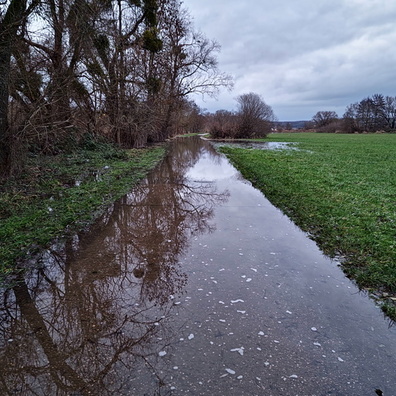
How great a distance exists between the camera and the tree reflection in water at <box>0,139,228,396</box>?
2262 mm

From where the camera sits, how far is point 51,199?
6.96 m

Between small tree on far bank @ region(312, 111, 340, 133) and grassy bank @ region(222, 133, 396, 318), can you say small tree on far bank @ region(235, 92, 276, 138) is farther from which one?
small tree on far bank @ region(312, 111, 340, 133)

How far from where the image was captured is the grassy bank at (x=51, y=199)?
4.68 meters

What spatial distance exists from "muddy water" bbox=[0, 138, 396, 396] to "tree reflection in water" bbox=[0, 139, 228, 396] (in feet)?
0.03

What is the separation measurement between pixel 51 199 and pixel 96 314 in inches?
188

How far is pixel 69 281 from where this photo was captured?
3.62m

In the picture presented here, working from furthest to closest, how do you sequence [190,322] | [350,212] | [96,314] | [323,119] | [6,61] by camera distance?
[323,119] < [6,61] < [350,212] < [96,314] < [190,322]

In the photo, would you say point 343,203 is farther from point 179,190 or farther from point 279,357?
point 279,357

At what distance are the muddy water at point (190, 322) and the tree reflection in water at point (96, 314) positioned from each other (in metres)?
0.01

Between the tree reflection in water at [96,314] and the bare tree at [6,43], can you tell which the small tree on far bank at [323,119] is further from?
the tree reflection in water at [96,314]

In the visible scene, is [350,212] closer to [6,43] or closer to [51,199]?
[51,199]

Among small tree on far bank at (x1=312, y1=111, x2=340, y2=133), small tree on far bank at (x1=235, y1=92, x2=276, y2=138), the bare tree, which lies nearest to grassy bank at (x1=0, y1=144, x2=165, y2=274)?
the bare tree

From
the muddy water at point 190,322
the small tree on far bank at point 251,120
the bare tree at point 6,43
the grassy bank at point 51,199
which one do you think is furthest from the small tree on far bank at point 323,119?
the muddy water at point 190,322

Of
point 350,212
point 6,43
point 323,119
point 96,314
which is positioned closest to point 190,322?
point 96,314
